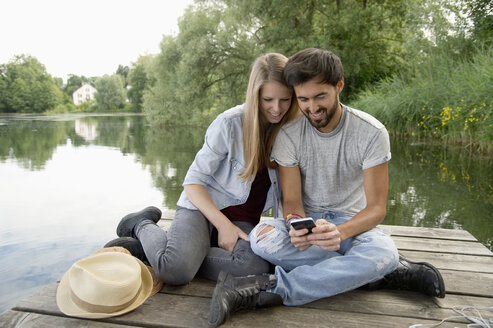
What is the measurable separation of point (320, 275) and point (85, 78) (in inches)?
3714

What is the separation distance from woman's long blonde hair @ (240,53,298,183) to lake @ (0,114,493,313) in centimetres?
175

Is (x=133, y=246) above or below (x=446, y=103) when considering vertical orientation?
below

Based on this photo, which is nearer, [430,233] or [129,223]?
[129,223]

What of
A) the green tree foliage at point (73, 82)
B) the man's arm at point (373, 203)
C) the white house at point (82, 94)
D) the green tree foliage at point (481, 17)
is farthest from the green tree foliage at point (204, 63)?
the green tree foliage at point (73, 82)

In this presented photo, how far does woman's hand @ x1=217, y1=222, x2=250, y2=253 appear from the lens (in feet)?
6.80

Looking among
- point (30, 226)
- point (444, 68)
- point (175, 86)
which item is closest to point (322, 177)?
point (30, 226)

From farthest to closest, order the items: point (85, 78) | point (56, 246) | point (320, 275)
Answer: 1. point (85, 78)
2. point (56, 246)
3. point (320, 275)

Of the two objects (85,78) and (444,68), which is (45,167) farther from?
(85,78)

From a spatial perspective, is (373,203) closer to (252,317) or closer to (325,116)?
(325,116)

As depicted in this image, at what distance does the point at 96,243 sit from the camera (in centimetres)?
340

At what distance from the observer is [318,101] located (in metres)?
1.93

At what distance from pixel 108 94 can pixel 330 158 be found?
202ft

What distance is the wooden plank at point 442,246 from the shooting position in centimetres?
238

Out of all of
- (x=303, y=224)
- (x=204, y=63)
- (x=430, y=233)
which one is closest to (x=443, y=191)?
(x=430, y=233)
